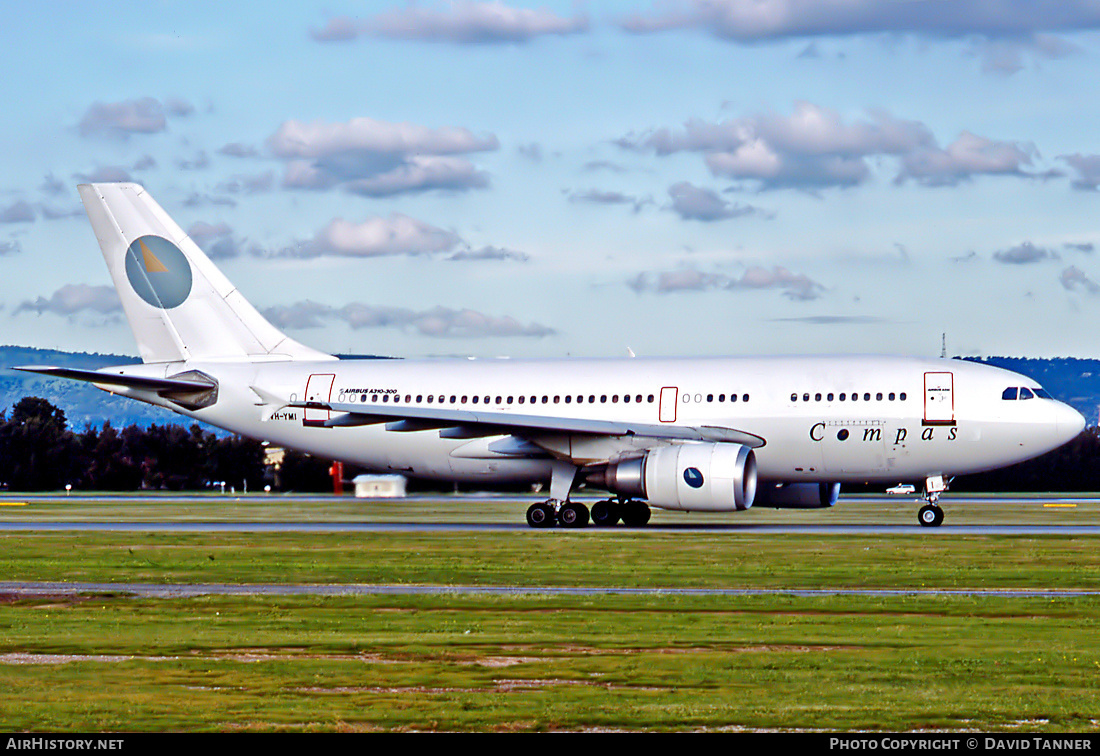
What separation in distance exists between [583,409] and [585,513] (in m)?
2.84

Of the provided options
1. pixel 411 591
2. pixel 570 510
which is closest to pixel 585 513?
pixel 570 510

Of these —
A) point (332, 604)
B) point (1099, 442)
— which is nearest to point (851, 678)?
point (332, 604)

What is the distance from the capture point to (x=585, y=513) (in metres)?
37.6

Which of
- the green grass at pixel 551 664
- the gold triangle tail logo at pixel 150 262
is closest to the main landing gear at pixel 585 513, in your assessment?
the gold triangle tail logo at pixel 150 262

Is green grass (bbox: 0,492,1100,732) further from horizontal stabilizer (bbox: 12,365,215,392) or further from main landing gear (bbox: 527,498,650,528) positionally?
horizontal stabilizer (bbox: 12,365,215,392)

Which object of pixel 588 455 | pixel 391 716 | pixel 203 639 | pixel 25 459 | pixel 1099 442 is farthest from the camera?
pixel 25 459

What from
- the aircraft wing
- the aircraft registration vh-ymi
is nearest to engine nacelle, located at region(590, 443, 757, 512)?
the aircraft registration vh-ymi

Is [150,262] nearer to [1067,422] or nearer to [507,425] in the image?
[507,425]

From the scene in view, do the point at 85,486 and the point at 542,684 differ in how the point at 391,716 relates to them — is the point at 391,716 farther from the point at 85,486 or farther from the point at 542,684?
the point at 85,486

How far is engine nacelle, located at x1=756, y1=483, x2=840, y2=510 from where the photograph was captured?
3959cm

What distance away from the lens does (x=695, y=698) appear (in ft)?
38.4

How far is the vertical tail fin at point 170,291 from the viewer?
43.4 m

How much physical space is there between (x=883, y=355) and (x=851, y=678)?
25.7m

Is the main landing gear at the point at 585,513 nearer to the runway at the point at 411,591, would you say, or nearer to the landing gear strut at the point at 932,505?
the landing gear strut at the point at 932,505
